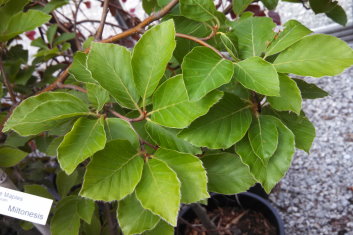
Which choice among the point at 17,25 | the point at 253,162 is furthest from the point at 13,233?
the point at 253,162

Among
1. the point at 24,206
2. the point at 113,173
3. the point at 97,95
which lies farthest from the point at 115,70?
the point at 24,206

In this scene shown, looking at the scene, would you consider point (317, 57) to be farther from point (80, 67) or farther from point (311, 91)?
point (80, 67)

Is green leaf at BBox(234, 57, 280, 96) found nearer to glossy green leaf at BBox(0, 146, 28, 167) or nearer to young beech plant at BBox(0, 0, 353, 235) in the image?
young beech plant at BBox(0, 0, 353, 235)

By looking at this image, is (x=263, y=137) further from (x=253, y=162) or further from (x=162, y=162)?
(x=162, y=162)

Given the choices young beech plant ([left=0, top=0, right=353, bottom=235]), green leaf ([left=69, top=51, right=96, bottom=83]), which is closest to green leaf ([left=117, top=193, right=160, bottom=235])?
young beech plant ([left=0, top=0, right=353, bottom=235])

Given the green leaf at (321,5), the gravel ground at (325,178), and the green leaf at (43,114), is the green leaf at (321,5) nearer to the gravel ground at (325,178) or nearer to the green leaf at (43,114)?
the green leaf at (43,114)

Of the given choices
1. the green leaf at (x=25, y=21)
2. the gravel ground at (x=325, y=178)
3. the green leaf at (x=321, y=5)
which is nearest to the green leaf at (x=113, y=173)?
the green leaf at (x=25, y=21)
